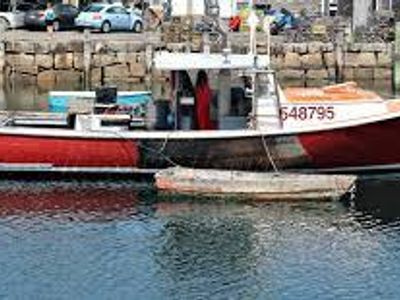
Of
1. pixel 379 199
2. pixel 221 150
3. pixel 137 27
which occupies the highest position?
pixel 137 27

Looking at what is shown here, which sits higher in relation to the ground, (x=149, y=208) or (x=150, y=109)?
(x=150, y=109)

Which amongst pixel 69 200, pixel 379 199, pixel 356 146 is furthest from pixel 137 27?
pixel 379 199

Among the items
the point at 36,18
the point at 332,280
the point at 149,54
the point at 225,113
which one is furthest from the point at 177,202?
the point at 36,18

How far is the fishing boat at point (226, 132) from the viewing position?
24.4 meters

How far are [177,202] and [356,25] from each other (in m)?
26.2

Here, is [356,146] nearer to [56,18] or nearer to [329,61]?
[329,61]

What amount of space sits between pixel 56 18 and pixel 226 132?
25054mm

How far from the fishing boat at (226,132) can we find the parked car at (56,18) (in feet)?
75.9

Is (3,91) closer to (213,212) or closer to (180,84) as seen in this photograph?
(180,84)

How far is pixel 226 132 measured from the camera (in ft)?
79.7

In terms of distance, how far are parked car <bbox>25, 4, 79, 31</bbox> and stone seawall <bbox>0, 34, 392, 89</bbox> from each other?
4615mm

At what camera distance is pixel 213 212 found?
22828mm

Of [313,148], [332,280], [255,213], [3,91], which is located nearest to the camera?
[332,280]

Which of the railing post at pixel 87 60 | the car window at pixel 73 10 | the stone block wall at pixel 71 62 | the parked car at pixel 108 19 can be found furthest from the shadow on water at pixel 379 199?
the car window at pixel 73 10
